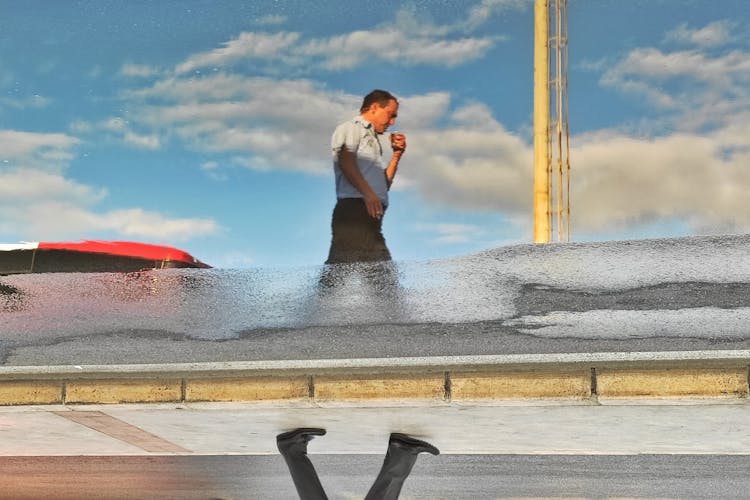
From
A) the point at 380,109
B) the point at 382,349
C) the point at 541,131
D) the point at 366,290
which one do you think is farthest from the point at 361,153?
the point at 382,349

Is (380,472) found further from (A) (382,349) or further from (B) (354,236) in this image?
(B) (354,236)

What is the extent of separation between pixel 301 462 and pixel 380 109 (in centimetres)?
119

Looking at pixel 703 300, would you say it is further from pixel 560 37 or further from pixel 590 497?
pixel 590 497

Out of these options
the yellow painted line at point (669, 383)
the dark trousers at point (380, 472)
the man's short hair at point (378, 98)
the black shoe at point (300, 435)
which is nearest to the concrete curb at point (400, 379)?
the yellow painted line at point (669, 383)

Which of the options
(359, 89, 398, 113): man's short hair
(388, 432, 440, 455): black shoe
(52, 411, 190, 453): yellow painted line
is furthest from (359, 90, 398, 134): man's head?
(52, 411, 190, 453): yellow painted line

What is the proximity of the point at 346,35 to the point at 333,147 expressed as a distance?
54 cm

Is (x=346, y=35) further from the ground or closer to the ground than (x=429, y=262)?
further from the ground

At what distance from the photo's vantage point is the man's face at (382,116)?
2.72m

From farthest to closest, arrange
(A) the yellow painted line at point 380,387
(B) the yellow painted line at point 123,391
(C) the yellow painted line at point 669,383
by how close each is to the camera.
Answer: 1. (B) the yellow painted line at point 123,391
2. (A) the yellow painted line at point 380,387
3. (C) the yellow painted line at point 669,383

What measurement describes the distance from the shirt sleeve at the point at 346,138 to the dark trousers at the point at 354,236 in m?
0.18

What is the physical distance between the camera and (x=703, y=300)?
2262 mm

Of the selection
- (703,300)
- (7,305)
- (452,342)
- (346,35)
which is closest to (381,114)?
(346,35)

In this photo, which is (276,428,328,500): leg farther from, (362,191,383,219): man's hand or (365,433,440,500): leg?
(362,191,383,219): man's hand

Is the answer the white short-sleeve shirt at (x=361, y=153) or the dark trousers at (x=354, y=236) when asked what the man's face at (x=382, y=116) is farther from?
the dark trousers at (x=354, y=236)
